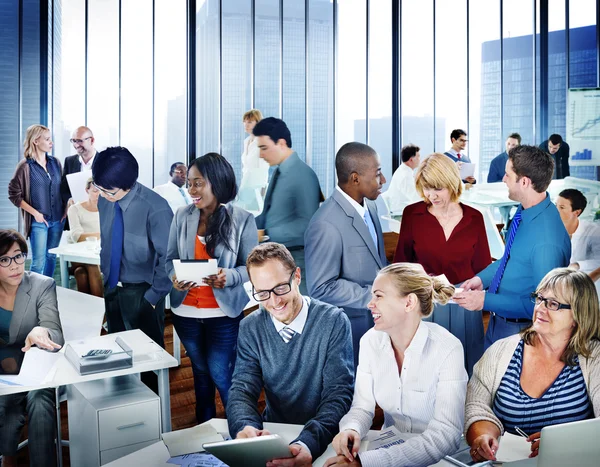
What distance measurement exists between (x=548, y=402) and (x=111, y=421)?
1802 mm

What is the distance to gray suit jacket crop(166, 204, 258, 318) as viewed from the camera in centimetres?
361

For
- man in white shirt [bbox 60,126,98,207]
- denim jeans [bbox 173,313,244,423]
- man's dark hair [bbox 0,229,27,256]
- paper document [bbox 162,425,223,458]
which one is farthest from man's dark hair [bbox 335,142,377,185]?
paper document [bbox 162,425,223,458]

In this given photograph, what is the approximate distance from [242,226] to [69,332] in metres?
1.05

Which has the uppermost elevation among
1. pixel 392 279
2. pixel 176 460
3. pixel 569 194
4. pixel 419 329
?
pixel 569 194

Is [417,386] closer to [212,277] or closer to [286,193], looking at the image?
[212,277]

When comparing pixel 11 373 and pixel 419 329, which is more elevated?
pixel 419 329

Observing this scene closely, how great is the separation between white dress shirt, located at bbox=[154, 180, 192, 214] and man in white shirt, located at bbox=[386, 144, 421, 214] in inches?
45.9

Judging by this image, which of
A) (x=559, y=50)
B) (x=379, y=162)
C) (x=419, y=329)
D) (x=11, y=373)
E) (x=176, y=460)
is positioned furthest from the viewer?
(x=559, y=50)

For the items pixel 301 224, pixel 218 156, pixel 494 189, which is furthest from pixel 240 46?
pixel 494 189

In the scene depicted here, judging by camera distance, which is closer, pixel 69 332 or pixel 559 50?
pixel 69 332

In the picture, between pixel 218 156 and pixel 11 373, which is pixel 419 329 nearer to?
pixel 218 156

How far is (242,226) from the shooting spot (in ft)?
12.0

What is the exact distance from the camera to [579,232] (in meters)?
3.94

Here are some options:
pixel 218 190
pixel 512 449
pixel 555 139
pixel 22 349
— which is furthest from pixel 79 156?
pixel 555 139
